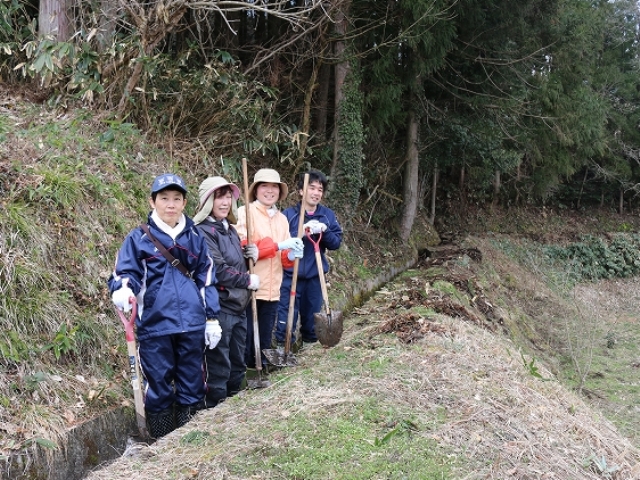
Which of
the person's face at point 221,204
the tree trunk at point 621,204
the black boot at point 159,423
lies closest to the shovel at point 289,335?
the person's face at point 221,204

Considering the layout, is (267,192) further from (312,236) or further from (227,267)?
(227,267)

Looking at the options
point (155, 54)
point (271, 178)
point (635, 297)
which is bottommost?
point (635, 297)

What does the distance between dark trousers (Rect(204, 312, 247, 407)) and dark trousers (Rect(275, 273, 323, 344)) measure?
3.09 feet

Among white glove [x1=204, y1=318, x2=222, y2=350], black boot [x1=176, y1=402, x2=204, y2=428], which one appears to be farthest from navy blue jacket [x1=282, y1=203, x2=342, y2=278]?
black boot [x1=176, y1=402, x2=204, y2=428]

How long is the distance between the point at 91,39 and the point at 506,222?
1630cm

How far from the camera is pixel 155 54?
8.17m

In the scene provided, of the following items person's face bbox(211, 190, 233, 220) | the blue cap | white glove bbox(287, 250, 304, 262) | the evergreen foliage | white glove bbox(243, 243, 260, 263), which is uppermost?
the blue cap

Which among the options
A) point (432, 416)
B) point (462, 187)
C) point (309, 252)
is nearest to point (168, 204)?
point (309, 252)

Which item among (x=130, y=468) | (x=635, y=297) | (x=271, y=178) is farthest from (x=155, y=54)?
(x=635, y=297)

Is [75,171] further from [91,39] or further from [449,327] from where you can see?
[449,327]

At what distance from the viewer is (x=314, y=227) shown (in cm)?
582

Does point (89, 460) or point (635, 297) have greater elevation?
point (89, 460)

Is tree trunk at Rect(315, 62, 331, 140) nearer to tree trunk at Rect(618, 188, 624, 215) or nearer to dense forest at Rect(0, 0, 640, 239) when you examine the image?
dense forest at Rect(0, 0, 640, 239)

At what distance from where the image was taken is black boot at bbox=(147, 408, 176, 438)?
4297 mm
